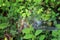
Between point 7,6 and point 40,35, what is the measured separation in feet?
2.17

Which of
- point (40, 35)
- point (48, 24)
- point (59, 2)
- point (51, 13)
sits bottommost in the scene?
point (40, 35)

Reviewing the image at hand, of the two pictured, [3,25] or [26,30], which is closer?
[26,30]

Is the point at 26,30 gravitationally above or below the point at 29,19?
below

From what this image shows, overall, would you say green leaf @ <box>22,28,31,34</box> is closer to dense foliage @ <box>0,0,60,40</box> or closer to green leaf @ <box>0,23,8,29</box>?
dense foliage @ <box>0,0,60,40</box>

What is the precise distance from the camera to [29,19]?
219 centimetres

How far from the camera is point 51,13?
2215mm

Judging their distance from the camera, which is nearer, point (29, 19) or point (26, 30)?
point (26, 30)

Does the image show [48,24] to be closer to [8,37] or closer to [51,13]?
[51,13]

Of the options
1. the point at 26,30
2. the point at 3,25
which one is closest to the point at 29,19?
the point at 26,30

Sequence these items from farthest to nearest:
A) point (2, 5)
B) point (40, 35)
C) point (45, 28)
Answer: point (2, 5), point (45, 28), point (40, 35)

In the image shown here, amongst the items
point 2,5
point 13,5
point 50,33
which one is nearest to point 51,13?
point 50,33

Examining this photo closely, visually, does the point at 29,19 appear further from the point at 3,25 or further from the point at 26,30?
the point at 3,25

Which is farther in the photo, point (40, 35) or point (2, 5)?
point (2, 5)

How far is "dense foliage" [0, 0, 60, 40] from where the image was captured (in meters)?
1.99
